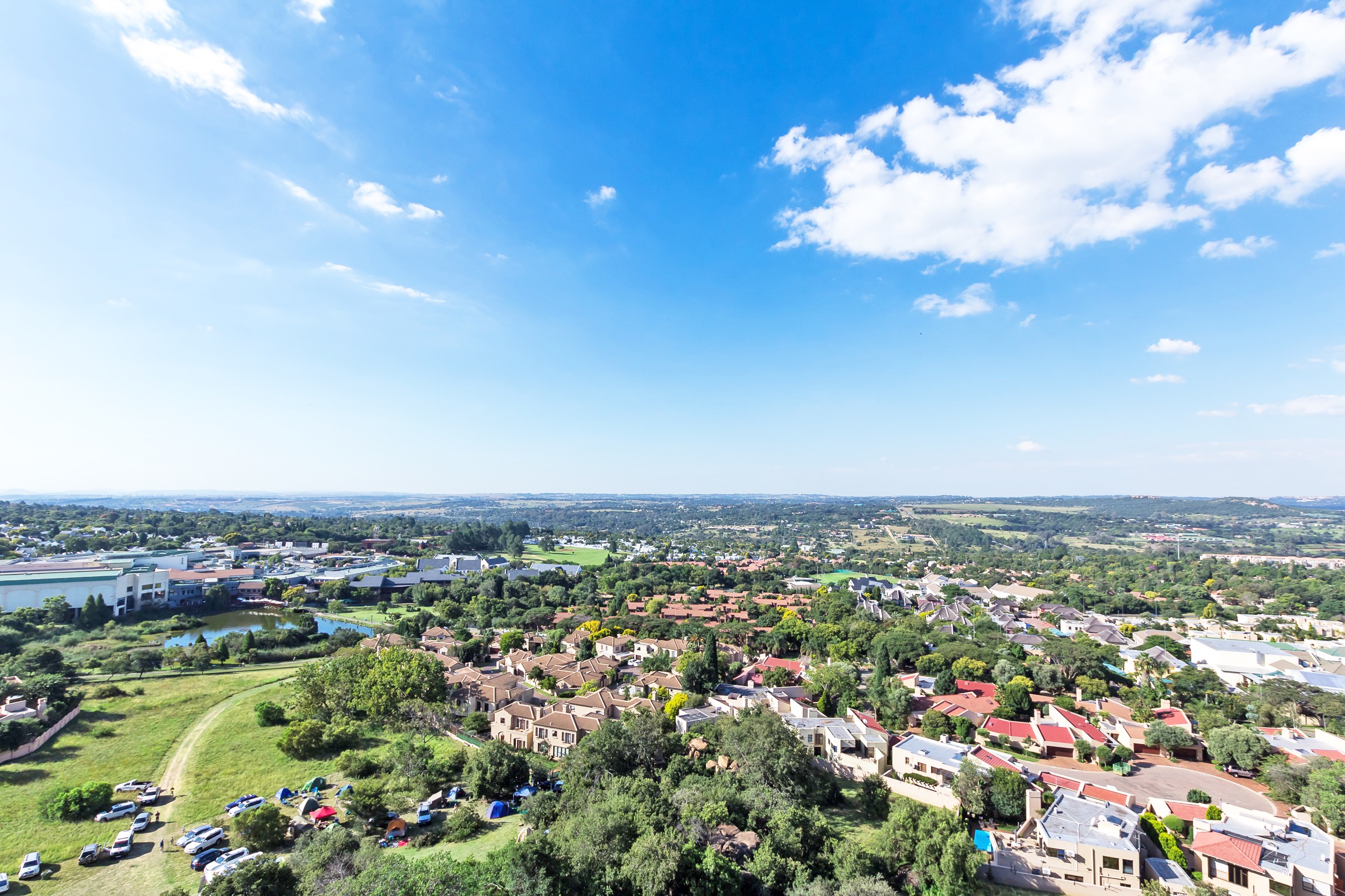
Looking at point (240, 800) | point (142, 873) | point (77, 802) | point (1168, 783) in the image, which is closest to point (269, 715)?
point (240, 800)

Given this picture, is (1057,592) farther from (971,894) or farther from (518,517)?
(518,517)

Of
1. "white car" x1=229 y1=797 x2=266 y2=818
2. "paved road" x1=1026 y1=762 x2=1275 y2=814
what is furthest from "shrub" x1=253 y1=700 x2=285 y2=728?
"paved road" x1=1026 y1=762 x2=1275 y2=814

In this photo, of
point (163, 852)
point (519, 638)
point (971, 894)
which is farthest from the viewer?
point (519, 638)

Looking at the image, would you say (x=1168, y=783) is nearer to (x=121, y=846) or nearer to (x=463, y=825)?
(x=463, y=825)

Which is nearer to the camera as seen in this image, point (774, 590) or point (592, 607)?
point (592, 607)

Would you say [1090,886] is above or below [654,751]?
below

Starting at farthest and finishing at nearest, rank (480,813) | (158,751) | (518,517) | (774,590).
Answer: (518,517) < (774,590) < (158,751) < (480,813)

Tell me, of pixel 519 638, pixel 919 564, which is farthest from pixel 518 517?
pixel 519 638

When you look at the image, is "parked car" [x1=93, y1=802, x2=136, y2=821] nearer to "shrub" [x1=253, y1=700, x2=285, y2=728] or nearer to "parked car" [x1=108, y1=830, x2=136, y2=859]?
"parked car" [x1=108, y1=830, x2=136, y2=859]
